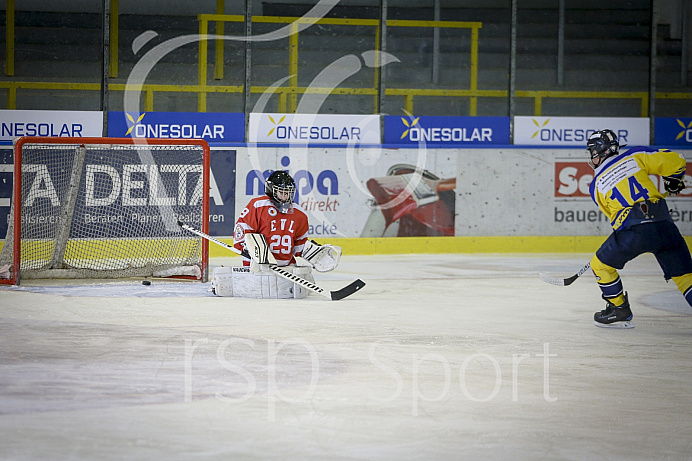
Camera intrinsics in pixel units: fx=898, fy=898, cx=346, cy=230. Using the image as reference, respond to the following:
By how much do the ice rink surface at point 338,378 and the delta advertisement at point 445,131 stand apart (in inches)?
188

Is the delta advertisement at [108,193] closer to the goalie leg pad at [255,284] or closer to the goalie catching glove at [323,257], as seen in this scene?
the goalie leg pad at [255,284]

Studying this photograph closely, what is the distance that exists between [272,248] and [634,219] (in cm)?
277

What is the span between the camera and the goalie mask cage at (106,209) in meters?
8.01

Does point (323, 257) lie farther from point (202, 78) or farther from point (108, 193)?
point (202, 78)

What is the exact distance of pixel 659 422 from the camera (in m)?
3.25

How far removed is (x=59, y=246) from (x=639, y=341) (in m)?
5.34

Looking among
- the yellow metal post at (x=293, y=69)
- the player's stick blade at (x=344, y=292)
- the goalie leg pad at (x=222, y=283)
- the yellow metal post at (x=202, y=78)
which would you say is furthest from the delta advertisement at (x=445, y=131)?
the goalie leg pad at (x=222, y=283)

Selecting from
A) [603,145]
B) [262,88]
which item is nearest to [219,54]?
[262,88]

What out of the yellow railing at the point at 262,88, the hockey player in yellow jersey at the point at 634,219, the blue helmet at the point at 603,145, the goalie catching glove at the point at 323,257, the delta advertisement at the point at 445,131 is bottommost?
the goalie catching glove at the point at 323,257

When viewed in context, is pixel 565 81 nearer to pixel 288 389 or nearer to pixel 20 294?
pixel 20 294

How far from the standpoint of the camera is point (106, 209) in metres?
9.10

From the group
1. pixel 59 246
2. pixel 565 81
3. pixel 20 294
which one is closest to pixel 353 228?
pixel 59 246

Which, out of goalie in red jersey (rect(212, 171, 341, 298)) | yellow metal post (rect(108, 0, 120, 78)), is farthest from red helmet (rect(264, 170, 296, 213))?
yellow metal post (rect(108, 0, 120, 78))

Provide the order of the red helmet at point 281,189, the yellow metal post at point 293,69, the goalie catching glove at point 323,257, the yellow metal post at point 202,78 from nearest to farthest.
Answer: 1. the red helmet at point 281,189
2. the goalie catching glove at point 323,257
3. the yellow metal post at point 202,78
4. the yellow metal post at point 293,69
